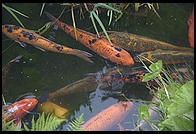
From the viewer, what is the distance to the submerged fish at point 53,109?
3.30 metres

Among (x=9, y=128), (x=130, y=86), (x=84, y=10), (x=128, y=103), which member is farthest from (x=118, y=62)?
(x=9, y=128)

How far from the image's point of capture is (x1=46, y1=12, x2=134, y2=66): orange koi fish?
3.86 metres

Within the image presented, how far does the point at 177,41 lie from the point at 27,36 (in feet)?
5.75

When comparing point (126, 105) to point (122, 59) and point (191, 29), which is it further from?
point (191, 29)

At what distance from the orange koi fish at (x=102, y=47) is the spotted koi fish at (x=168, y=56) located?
15 centimetres

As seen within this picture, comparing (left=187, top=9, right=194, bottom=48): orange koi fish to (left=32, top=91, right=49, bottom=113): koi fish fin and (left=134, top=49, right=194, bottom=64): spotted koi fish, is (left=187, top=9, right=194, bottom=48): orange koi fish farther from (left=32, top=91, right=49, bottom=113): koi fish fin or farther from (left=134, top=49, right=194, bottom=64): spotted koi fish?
(left=32, top=91, right=49, bottom=113): koi fish fin

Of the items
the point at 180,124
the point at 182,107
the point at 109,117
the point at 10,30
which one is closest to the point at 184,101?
the point at 182,107

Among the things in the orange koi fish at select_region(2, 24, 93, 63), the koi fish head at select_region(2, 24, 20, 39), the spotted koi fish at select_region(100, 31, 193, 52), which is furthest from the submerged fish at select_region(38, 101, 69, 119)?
the spotted koi fish at select_region(100, 31, 193, 52)

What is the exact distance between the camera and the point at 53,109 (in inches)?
131

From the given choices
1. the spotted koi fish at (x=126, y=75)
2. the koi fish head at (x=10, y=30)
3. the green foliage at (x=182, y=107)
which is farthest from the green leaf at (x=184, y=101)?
the koi fish head at (x=10, y=30)

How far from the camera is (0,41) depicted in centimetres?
392

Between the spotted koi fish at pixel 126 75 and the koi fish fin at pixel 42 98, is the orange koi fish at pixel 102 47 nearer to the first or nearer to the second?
the spotted koi fish at pixel 126 75

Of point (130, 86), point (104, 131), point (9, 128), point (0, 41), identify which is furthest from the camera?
point (0, 41)

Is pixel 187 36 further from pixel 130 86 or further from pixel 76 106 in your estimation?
pixel 76 106
